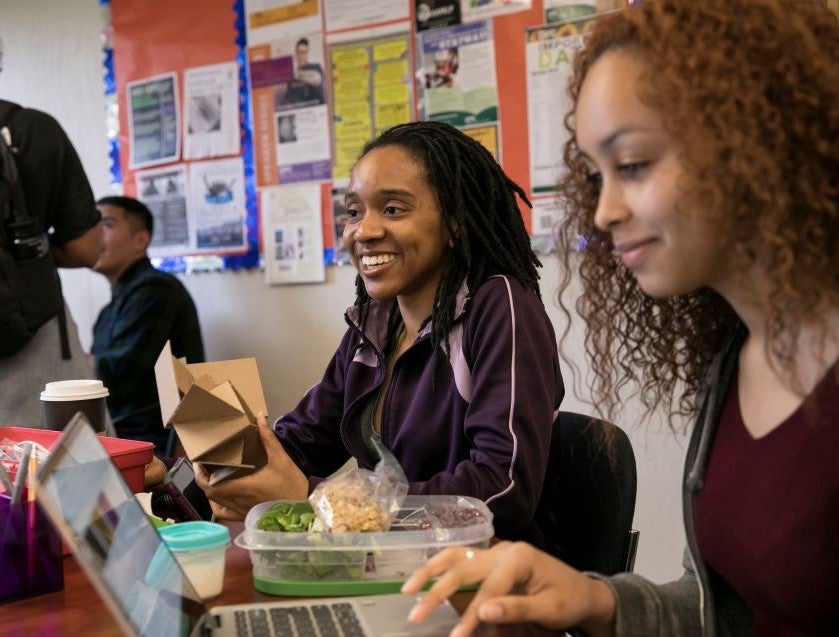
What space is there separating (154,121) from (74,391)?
78.3 inches

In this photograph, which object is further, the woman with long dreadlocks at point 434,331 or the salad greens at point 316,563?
the woman with long dreadlocks at point 434,331

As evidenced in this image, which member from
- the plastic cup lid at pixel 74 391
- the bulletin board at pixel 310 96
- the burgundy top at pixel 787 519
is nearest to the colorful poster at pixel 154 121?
the bulletin board at pixel 310 96

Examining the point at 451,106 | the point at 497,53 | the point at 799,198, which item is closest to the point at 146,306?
the point at 451,106

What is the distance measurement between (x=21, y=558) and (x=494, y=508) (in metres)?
0.59

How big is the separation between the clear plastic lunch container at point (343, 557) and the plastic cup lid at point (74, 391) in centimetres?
52

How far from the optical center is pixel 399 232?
150 centimetres

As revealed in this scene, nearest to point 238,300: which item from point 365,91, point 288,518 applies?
point 365,91

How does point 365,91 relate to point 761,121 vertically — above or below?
above

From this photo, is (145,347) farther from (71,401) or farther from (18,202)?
(71,401)

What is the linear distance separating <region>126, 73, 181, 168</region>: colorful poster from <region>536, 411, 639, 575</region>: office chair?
6.89ft

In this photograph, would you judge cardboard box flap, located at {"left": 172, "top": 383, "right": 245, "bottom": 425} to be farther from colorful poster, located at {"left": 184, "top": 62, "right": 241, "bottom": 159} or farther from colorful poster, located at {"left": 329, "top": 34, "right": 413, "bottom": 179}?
colorful poster, located at {"left": 184, "top": 62, "right": 241, "bottom": 159}

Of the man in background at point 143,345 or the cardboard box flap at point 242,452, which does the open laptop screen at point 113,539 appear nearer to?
the cardboard box flap at point 242,452

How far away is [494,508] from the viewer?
1.20m

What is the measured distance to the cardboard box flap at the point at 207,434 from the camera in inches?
41.7
